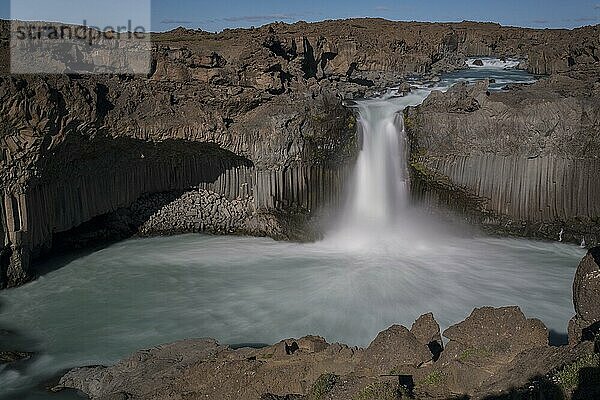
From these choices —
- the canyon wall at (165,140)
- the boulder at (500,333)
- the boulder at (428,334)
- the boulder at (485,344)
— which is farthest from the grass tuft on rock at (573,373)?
the canyon wall at (165,140)

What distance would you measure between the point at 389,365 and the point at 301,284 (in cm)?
689

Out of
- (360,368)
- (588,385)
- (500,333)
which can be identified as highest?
(588,385)

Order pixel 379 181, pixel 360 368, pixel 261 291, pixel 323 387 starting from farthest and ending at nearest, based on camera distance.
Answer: pixel 379 181, pixel 261 291, pixel 360 368, pixel 323 387

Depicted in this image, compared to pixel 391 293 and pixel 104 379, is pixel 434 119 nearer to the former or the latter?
pixel 391 293

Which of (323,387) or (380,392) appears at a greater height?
(380,392)

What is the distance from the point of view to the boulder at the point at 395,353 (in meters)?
7.47

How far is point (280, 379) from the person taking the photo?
303 inches

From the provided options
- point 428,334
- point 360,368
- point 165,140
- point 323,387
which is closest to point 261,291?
point 165,140

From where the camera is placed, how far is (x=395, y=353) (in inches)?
297

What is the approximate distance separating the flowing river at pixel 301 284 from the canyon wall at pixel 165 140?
3.94 ft

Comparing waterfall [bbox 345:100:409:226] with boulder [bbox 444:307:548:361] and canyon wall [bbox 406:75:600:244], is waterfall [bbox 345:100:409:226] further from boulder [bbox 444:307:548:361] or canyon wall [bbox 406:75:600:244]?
boulder [bbox 444:307:548:361]

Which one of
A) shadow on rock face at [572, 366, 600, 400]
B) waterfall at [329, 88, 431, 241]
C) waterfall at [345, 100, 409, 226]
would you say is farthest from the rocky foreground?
waterfall at [345, 100, 409, 226]

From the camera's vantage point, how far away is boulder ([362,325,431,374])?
7.47 m

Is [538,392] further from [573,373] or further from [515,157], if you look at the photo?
[515,157]
